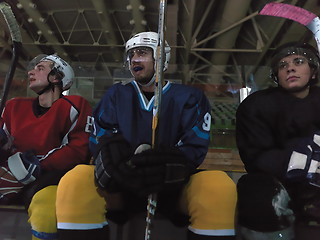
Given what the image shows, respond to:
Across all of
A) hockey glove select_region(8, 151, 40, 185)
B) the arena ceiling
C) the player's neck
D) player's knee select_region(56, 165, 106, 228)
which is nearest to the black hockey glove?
player's knee select_region(56, 165, 106, 228)

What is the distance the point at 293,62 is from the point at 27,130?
1167 mm

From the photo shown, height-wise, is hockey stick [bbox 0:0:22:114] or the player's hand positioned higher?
hockey stick [bbox 0:0:22:114]

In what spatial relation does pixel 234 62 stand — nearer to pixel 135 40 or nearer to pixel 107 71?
pixel 107 71

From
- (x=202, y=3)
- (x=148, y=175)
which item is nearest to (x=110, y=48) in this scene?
(x=202, y=3)

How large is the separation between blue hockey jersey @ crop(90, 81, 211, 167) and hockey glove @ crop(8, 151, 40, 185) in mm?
259

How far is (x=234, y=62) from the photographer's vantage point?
4637mm

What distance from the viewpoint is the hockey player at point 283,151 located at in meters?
0.84

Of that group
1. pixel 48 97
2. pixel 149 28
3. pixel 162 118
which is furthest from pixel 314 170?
pixel 149 28

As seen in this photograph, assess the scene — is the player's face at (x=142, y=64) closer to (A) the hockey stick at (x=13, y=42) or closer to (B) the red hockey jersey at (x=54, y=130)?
(B) the red hockey jersey at (x=54, y=130)

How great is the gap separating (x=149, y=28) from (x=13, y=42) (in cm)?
129

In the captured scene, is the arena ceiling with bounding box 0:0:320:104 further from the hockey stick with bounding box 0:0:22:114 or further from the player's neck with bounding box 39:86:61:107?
the player's neck with bounding box 39:86:61:107

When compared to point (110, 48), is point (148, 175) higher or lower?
lower

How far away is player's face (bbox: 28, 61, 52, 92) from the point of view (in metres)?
1.46

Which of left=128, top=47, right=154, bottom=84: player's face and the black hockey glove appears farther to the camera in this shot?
left=128, top=47, right=154, bottom=84: player's face
